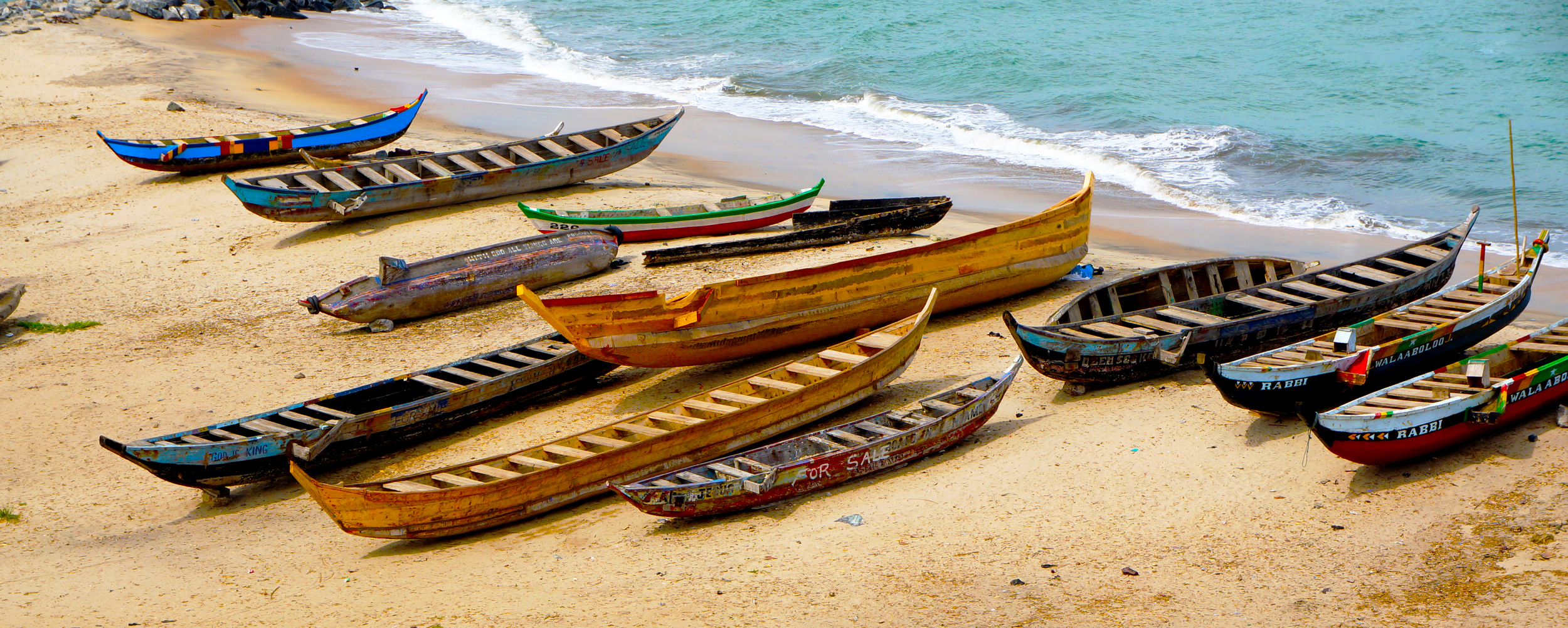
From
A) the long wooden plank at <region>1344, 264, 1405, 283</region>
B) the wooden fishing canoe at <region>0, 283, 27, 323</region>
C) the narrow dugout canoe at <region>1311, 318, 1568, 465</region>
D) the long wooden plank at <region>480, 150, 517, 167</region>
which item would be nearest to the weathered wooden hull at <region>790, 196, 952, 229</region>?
the long wooden plank at <region>480, 150, 517, 167</region>

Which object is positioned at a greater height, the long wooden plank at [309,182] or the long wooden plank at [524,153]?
the long wooden plank at [524,153]

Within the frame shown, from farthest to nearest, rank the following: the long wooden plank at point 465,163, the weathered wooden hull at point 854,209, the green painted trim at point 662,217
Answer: the long wooden plank at point 465,163, the weathered wooden hull at point 854,209, the green painted trim at point 662,217

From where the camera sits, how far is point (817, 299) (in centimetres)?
1229

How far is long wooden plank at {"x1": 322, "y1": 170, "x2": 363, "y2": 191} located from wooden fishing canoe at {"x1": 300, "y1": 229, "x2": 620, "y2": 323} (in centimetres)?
359

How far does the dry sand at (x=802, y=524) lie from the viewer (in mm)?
7723

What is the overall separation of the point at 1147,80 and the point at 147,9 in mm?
30941

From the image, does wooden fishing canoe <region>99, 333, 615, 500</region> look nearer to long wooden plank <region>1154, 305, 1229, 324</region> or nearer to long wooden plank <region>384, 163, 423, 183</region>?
long wooden plank <region>1154, 305, 1229, 324</region>

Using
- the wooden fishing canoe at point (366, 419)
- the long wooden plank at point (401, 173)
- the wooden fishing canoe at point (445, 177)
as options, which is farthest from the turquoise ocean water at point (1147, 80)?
the wooden fishing canoe at point (366, 419)

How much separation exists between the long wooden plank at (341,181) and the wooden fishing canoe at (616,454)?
9.50 metres

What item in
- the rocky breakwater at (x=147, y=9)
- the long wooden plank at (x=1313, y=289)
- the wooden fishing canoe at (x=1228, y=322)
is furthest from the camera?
the rocky breakwater at (x=147, y=9)

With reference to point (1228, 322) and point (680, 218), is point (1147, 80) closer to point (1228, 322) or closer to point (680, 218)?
point (680, 218)

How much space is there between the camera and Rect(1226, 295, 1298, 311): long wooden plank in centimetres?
1157

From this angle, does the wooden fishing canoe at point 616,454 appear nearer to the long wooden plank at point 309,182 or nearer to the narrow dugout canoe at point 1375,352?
the narrow dugout canoe at point 1375,352

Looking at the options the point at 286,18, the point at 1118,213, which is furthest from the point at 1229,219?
the point at 286,18
